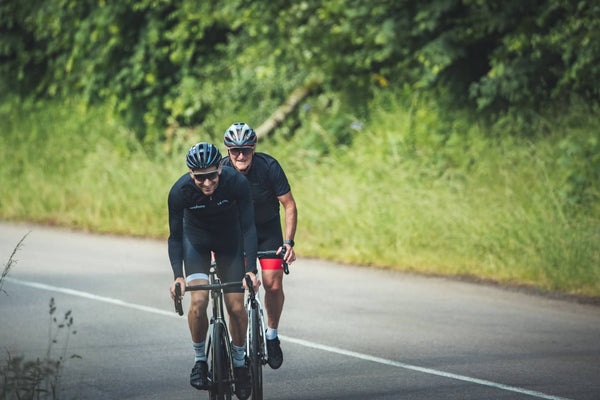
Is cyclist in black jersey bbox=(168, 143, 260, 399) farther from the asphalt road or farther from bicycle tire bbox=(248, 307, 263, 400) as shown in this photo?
the asphalt road

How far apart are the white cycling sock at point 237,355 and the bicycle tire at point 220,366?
187mm

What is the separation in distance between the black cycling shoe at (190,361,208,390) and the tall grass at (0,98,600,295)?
6.60 metres

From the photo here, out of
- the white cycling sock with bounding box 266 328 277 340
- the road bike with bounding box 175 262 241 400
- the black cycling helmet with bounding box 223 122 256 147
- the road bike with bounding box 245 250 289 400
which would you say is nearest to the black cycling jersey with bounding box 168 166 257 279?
the road bike with bounding box 175 262 241 400

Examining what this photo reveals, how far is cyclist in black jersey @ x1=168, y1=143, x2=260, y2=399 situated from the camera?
685cm

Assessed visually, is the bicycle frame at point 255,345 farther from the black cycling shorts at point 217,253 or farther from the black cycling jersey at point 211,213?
the black cycling jersey at point 211,213

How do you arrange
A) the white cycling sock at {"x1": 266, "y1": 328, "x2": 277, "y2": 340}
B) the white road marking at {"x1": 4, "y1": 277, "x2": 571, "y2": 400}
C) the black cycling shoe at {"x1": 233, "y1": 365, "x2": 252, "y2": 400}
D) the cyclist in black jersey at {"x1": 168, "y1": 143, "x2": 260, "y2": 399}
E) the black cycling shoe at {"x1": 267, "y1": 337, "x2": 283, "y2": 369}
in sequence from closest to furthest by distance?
the cyclist in black jersey at {"x1": 168, "y1": 143, "x2": 260, "y2": 399}
the black cycling shoe at {"x1": 233, "y1": 365, "x2": 252, "y2": 400}
the white road marking at {"x1": 4, "y1": 277, "x2": 571, "y2": 400}
the black cycling shoe at {"x1": 267, "y1": 337, "x2": 283, "y2": 369}
the white cycling sock at {"x1": 266, "y1": 328, "x2": 277, "y2": 340}

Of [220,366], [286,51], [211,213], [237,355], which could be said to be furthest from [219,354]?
[286,51]

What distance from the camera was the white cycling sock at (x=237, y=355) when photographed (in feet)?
23.2

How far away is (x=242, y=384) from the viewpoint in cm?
697

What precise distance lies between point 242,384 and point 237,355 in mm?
231

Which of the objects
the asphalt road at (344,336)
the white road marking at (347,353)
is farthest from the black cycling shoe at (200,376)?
the white road marking at (347,353)

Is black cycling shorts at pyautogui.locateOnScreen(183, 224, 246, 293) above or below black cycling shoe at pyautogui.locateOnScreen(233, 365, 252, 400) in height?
above

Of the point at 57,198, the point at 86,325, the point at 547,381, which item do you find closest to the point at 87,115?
the point at 57,198

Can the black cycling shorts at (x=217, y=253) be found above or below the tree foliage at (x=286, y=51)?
below
